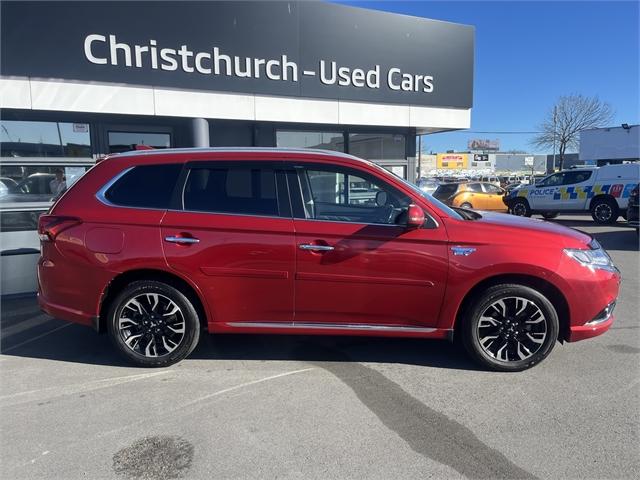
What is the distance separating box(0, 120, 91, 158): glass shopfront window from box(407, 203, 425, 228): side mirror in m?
7.06

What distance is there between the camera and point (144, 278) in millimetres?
3896

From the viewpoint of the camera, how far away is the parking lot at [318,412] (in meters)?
2.65

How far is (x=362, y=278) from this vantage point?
374 centimetres

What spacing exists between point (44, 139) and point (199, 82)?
2.91m

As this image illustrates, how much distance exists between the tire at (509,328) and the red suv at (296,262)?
1cm

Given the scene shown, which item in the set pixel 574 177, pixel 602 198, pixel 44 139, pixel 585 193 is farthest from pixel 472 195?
pixel 44 139

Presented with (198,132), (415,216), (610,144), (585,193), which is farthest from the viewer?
(610,144)

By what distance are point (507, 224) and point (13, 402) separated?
4.16 meters

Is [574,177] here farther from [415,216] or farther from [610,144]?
[610,144]

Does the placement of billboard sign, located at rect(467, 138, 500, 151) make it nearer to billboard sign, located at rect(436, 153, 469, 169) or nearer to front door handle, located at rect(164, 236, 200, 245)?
billboard sign, located at rect(436, 153, 469, 169)

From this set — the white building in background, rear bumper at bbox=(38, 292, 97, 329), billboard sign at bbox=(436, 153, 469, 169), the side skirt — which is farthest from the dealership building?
billboard sign at bbox=(436, 153, 469, 169)

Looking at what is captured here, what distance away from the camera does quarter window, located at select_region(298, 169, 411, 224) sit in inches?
152

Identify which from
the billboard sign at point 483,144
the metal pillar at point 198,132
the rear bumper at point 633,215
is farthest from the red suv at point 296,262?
the billboard sign at point 483,144

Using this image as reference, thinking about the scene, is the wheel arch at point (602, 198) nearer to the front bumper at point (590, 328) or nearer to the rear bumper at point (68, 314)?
the front bumper at point (590, 328)
